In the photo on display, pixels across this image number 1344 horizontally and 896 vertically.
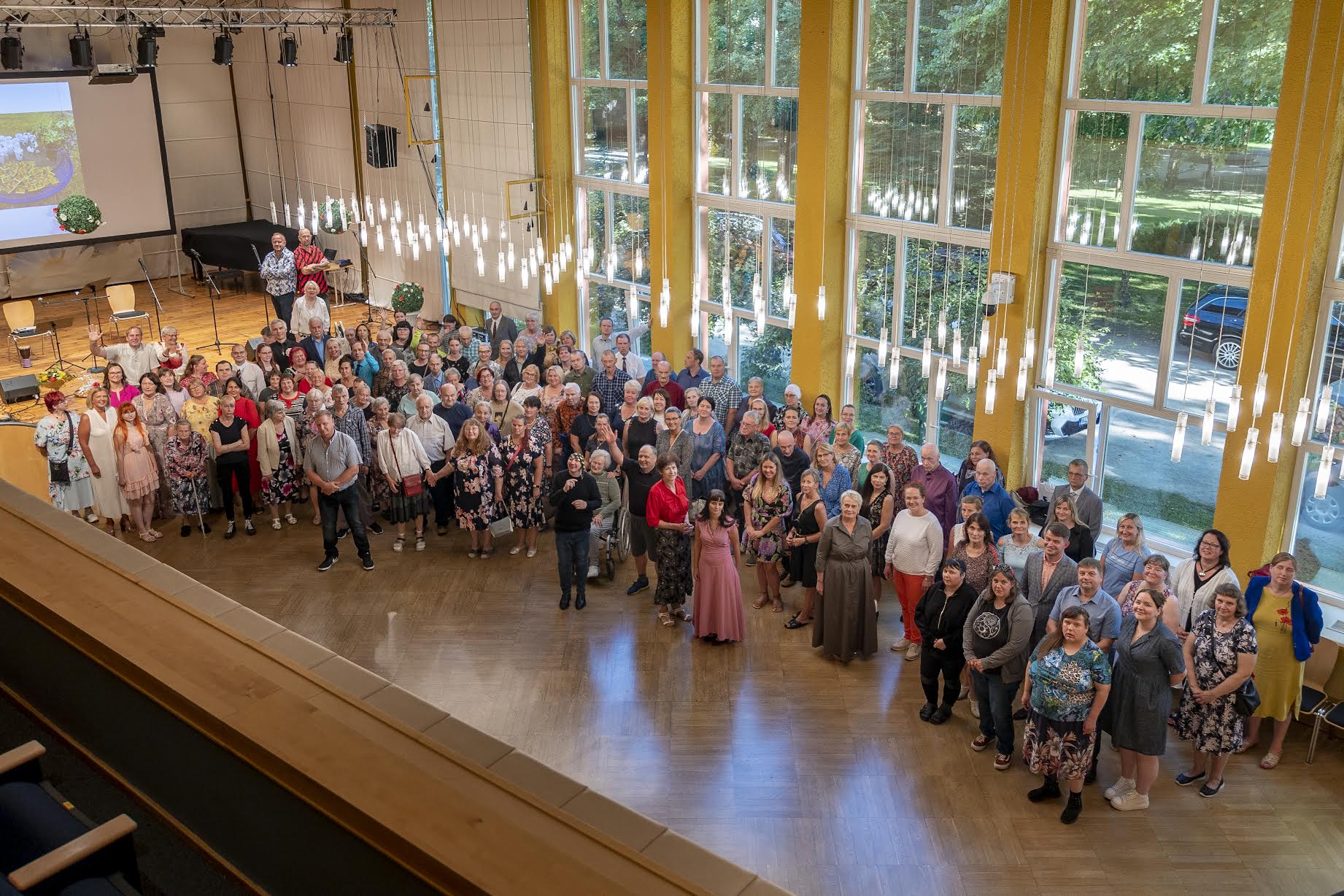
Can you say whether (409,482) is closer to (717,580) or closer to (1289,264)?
(717,580)

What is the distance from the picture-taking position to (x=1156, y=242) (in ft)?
29.3

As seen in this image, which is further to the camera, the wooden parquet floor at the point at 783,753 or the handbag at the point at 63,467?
the handbag at the point at 63,467

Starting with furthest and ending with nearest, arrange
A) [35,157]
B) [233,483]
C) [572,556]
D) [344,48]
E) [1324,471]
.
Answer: [35,157] → [344,48] → [233,483] → [572,556] → [1324,471]

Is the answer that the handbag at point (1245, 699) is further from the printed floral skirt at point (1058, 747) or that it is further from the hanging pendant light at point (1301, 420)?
the hanging pendant light at point (1301, 420)

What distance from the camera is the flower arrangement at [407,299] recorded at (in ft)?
51.6

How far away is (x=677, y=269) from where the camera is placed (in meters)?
13.5

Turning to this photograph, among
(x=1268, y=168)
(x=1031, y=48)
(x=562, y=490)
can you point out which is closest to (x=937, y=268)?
(x=1031, y=48)

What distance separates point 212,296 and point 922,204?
14217mm

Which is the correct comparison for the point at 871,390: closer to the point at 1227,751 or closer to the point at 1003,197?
the point at 1003,197

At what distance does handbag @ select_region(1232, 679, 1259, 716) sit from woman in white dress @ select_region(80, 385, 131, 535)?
9.39 meters

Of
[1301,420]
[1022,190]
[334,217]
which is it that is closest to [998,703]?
[1301,420]

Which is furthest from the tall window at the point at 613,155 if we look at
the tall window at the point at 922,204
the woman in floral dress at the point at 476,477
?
the woman in floral dress at the point at 476,477

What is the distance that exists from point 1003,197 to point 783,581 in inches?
153

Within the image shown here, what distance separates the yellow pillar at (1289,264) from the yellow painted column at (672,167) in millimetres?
6093
